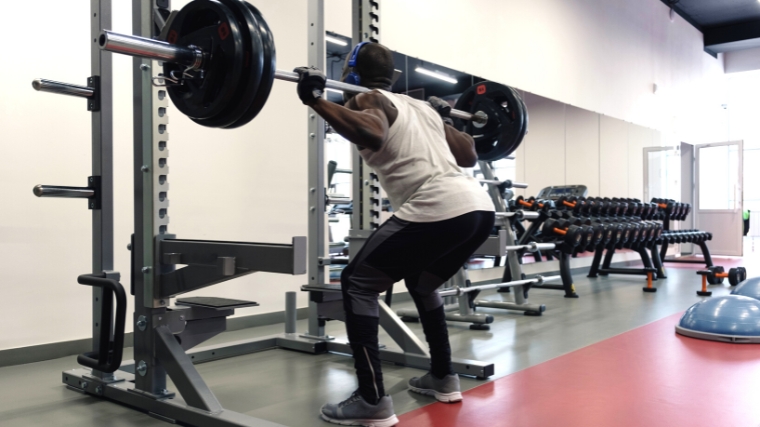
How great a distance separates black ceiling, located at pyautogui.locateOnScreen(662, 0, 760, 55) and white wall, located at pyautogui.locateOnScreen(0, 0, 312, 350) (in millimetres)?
8994

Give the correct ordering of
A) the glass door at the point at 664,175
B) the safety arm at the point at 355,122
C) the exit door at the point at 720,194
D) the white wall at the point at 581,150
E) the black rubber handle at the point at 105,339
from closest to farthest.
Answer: the safety arm at the point at 355,122 → the black rubber handle at the point at 105,339 → the white wall at the point at 581,150 → the glass door at the point at 664,175 → the exit door at the point at 720,194

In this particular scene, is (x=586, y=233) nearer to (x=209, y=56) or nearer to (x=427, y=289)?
(x=427, y=289)

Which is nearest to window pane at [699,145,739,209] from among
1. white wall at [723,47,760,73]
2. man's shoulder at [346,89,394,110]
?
white wall at [723,47,760,73]

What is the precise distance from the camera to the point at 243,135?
3.74m

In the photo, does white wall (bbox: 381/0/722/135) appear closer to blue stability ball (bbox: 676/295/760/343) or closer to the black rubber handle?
blue stability ball (bbox: 676/295/760/343)

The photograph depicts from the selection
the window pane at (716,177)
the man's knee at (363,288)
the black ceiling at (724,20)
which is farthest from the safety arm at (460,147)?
the window pane at (716,177)

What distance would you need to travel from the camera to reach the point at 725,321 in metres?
3.30

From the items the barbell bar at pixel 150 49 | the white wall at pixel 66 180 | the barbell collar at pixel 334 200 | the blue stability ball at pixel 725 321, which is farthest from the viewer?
the blue stability ball at pixel 725 321

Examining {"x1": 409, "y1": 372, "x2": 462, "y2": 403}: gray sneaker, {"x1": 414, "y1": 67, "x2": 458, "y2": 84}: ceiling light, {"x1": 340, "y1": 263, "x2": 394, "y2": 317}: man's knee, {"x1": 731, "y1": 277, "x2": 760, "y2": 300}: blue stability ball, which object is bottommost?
{"x1": 409, "y1": 372, "x2": 462, "y2": 403}: gray sneaker

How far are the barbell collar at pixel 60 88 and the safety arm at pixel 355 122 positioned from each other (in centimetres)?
89

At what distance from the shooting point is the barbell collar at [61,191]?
79.6 inches

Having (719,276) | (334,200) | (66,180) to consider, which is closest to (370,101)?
(334,200)

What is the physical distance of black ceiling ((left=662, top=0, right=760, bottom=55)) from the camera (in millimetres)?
10289

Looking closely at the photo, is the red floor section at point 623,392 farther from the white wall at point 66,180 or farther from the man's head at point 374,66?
the white wall at point 66,180
